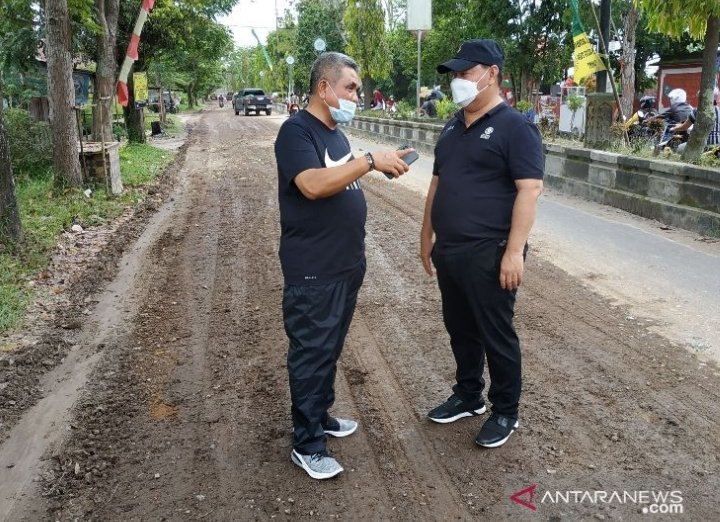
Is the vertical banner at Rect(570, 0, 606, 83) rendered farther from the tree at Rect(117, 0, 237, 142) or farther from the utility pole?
the tree at Rect(117, 0, 237, 142)

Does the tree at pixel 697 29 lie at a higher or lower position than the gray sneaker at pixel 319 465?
higher

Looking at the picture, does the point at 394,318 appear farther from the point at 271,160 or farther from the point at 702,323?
the point at 271,160

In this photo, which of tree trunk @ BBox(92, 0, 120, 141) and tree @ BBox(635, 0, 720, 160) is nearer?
tree @ BBox(635, 0, 720, 160)

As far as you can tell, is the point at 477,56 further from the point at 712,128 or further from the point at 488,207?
the point at 712,128

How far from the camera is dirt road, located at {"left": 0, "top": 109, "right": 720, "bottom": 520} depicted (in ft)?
9.24

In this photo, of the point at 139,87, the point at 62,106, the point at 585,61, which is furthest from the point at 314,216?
the point at 139,87

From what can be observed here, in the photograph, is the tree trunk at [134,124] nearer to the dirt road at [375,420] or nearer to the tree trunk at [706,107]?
the dirt road at [375,420]

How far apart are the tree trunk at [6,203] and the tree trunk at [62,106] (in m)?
3.41

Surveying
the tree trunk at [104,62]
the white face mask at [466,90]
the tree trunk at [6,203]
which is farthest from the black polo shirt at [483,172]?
the tree trunk at [104,62]

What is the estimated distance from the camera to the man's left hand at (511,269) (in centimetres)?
292

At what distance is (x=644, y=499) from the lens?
2.76 meters

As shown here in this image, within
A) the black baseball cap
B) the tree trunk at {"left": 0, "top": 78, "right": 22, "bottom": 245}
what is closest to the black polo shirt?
the black baseball cap

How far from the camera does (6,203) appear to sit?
681 centimetres

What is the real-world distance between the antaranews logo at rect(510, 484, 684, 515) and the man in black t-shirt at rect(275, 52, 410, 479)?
0.86 meters
